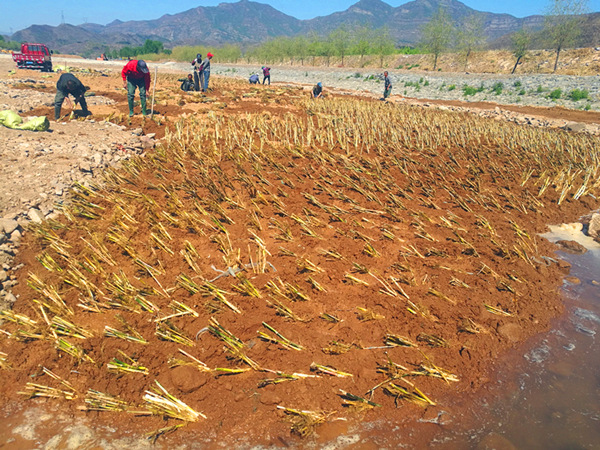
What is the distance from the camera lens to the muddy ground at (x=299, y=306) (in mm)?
2412

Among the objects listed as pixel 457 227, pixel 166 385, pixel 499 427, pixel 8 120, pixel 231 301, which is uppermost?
pixel 8 120

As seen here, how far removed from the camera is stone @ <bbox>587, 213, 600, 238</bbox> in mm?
4941

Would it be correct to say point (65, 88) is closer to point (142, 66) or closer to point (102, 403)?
point (142, 66)

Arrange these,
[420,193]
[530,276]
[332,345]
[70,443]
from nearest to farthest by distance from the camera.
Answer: [70,443]
[332,345]
[530,276]
[420,193]

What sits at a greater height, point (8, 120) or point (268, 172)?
point (8, 120)

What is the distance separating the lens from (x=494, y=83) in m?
21.6

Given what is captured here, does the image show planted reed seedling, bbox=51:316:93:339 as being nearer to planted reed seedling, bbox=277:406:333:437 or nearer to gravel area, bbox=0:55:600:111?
planted reed seedling, bbox=277:406:333:437

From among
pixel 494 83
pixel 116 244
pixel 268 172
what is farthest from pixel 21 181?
pixel 494 83

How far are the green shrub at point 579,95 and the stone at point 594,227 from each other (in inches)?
652

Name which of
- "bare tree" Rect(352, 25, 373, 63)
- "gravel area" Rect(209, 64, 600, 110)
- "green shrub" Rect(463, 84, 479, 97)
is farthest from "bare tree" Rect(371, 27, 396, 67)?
"green shrub" Rect(463, 84, 479, 97)

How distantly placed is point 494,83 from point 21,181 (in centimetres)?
2516

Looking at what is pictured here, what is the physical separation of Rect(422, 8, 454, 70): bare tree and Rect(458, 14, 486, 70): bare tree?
1452 mm

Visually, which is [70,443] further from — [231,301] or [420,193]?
[420,193]

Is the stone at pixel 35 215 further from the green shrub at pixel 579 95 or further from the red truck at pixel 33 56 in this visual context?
the red truck at pixel 33 56
